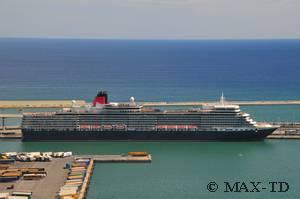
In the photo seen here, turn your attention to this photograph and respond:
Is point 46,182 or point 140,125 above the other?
point 140,125

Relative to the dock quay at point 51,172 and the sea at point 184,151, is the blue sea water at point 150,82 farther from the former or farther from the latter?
the dock quay at point 51,172

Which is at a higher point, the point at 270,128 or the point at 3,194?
the point at 270,128

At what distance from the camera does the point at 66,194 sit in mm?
34375

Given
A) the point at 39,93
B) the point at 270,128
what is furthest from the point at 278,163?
the point at 39,93

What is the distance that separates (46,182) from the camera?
37.5 m

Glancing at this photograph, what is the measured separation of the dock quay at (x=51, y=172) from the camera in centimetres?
3534

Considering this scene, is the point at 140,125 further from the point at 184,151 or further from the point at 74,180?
the point at 74,180

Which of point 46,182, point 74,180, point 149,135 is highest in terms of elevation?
point 149,135

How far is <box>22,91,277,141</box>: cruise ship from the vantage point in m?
51.1

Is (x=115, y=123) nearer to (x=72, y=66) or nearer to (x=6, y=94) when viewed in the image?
(x=6, y=94)

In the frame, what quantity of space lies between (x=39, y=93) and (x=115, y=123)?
31.0 meters

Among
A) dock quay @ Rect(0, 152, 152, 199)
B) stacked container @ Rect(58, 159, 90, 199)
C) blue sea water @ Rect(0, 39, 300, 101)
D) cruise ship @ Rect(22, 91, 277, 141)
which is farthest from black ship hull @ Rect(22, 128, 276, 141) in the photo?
blue sea water @ Rect(0, 39, 300, 101)

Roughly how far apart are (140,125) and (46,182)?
15422mm

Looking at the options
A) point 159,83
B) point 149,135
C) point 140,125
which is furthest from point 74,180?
point 159,83
